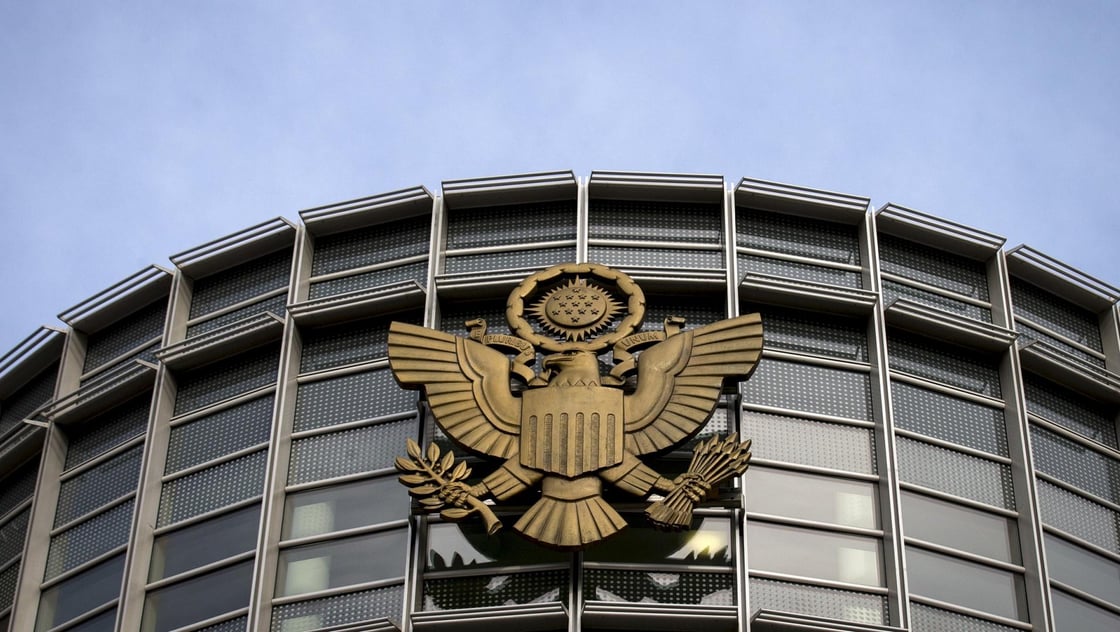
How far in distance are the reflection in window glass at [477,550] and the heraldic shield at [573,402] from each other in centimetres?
82

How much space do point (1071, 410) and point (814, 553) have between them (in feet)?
21.6

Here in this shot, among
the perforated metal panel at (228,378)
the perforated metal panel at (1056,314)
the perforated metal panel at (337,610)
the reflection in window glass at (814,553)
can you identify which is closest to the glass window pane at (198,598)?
the perforated metal panel at (337,610)

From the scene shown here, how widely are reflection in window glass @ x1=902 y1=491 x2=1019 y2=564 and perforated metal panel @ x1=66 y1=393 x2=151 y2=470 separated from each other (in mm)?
13089

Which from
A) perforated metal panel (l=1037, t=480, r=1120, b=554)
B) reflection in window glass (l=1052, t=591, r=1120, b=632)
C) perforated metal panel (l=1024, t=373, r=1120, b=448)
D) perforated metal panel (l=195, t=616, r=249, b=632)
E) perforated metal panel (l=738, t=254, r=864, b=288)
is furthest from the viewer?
perforated metal panel (l=1024, t=373, r=1120, b=448)

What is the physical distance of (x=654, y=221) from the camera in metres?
31.9

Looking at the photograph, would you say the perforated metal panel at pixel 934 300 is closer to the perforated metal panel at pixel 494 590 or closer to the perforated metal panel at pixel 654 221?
the perforated metal panel at pixel 654 221

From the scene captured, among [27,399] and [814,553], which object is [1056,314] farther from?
[27,399]

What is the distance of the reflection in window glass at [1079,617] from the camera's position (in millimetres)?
29969

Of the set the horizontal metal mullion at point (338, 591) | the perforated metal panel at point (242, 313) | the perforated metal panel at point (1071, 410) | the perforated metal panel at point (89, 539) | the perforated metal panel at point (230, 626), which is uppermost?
the perforated metal panel at point (242, 313)

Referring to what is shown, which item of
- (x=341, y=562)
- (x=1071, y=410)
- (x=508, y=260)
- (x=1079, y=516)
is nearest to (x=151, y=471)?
(x=341, y=562)

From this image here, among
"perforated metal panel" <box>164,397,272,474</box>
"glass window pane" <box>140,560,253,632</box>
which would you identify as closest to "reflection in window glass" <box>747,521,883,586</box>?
"glass window pane" <box>140,560,253,632</box>

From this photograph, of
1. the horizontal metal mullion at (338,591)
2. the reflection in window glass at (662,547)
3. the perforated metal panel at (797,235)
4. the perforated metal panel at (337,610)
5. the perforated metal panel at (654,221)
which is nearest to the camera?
the reflection in window glass at (662,547)

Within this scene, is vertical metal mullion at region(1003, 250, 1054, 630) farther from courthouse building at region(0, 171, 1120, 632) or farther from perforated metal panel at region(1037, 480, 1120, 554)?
perforated metal panel at region(1037, 480, 1120, 554)

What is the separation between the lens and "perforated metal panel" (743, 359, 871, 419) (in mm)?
30225
